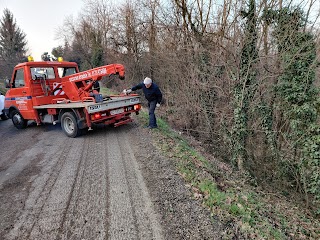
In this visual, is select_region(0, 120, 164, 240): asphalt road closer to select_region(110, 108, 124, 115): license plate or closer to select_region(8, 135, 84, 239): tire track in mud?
select_region(8, 135, 84, 239): tire track in mud

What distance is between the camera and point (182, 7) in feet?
37.4

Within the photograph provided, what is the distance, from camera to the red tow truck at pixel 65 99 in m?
7.17

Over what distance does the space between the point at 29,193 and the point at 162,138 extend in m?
4.04

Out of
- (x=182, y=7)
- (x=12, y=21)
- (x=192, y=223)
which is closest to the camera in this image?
(x=192, y=223)

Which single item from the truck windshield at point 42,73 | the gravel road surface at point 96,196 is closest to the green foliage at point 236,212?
the gravel road surface at point 96,196

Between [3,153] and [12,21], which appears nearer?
[3,153]

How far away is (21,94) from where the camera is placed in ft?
28.3

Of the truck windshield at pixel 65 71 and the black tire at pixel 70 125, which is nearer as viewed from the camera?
the black tire at pixel 70 125

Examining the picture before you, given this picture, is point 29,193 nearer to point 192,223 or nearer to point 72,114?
point 192,223

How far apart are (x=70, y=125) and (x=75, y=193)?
163 inches

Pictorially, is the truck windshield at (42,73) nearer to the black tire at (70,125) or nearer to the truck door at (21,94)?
the truck door at (21,94)

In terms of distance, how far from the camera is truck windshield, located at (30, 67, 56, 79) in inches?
325

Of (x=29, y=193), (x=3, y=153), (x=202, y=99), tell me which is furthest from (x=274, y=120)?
(x=3, y=153)

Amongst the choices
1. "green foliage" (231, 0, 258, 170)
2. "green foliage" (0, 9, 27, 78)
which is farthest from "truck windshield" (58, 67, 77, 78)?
"green foliage" (0, 9, 27, 78)
